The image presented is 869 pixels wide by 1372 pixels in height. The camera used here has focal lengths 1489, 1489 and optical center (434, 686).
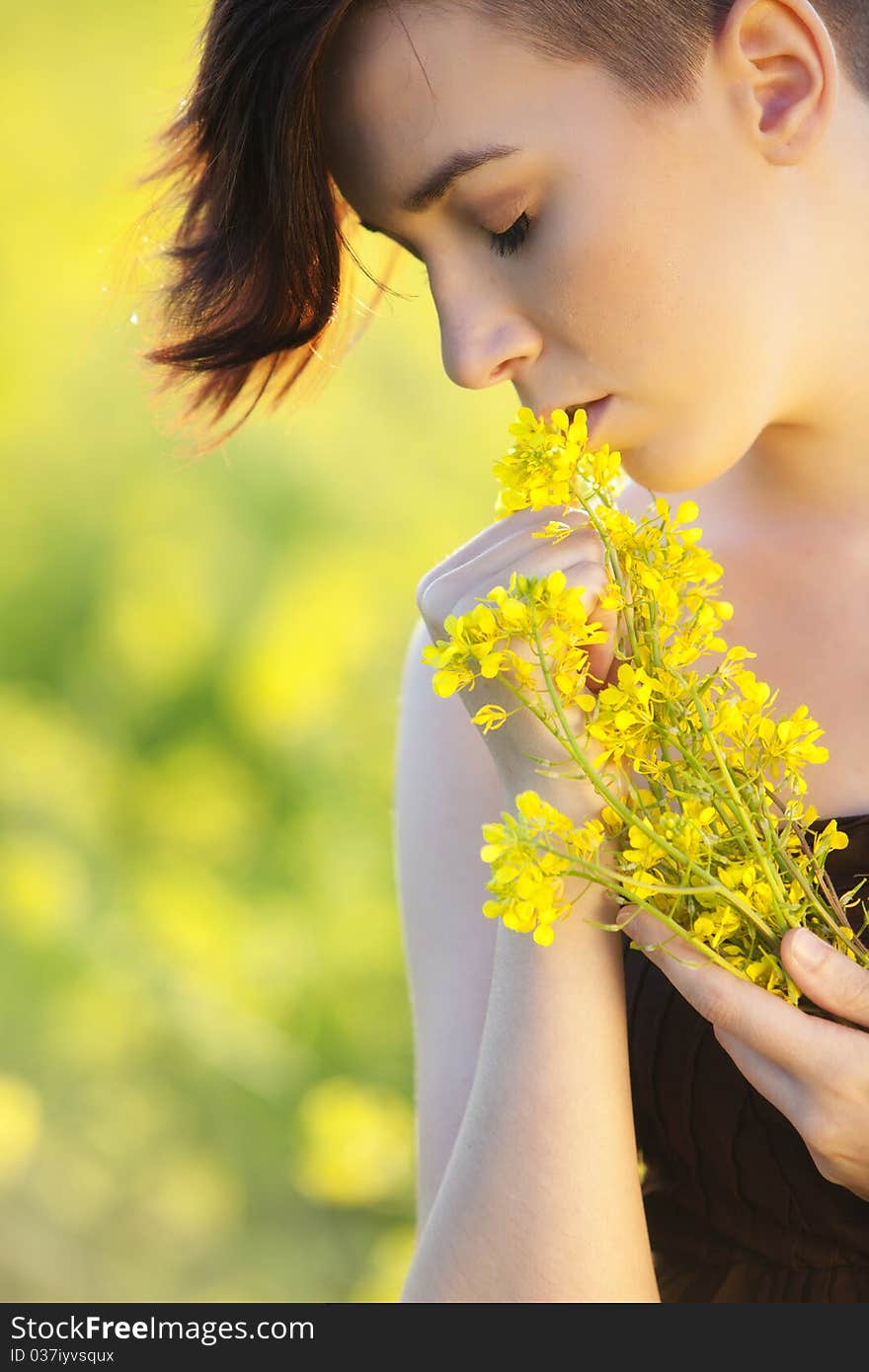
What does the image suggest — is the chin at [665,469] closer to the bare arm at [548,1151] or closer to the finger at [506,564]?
the finger at [506,564]

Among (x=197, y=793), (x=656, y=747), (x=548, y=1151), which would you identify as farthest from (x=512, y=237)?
(x=197, y=793)

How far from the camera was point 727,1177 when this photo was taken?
4.17 ft

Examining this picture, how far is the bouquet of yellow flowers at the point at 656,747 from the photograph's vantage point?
2.91 feet

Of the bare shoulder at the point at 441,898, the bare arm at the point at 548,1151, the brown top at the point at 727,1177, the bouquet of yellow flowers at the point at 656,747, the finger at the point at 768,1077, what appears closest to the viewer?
the bouquet of yellow flowers at the point at 656,747

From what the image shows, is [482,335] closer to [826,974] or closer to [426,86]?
[426,86]

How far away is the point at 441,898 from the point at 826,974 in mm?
545

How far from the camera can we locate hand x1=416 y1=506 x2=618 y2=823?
1.04 m

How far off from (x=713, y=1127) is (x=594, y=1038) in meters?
0.22

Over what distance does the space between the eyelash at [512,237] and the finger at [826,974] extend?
0.56 m

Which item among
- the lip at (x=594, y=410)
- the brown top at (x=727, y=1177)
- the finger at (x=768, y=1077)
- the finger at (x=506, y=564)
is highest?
the lip at (x=594, y=410)

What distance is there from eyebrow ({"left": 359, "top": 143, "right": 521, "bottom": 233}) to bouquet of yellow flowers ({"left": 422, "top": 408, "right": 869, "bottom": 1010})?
256 millimetres

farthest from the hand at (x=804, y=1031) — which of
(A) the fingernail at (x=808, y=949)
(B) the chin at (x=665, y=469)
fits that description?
(B) the chin at (x=665, y=469)

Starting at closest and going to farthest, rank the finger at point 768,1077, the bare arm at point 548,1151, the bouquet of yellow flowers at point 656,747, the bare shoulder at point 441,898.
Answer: the bouquet of yellow flowers at point 656,747, the finger at point 768,1077, the bare arm at point 548,1151, the bare shoulder at point 441,898

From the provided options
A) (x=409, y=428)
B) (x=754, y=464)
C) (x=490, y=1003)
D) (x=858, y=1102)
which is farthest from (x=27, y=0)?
(x=858, y=1102)
